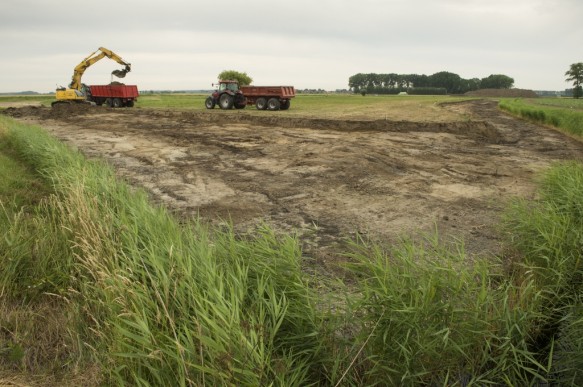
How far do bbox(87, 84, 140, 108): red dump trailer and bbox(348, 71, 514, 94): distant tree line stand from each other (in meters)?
93.4

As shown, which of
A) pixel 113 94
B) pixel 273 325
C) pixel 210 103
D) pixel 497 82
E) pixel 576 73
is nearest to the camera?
pixel 273 325

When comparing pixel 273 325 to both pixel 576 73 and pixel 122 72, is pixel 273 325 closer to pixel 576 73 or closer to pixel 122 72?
pixel 122 72

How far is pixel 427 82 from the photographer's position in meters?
127

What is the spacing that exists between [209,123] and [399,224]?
1426 centimetres

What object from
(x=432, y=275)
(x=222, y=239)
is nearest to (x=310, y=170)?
(x=222, y=239)

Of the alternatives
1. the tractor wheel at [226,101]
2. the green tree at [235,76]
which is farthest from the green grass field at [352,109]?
the green tree at [235,76]

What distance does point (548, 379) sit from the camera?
8.43 ft

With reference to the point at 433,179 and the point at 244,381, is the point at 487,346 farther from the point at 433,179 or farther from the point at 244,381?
the point at 433,179

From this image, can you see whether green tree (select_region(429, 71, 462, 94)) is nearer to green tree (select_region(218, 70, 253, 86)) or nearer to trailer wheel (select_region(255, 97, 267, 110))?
green tree (select_region(218, 70, 253, 86))

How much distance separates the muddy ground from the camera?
5996mm

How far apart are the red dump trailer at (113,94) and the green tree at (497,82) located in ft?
371

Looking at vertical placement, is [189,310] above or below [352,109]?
below

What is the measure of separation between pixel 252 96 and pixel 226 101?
1.65 metres

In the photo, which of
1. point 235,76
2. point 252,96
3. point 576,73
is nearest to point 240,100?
point 252,96
